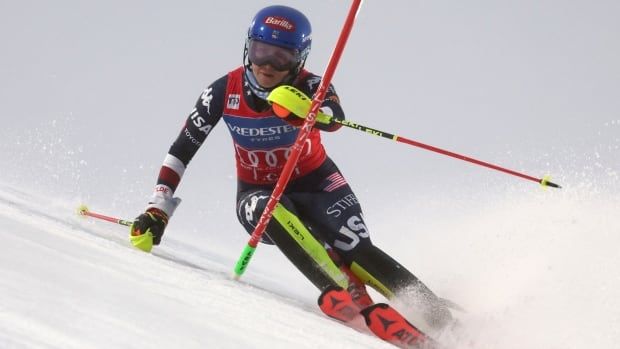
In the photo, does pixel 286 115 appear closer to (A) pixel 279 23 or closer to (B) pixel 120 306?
(A) pixel 279 23

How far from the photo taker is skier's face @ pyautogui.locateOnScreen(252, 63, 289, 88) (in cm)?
460

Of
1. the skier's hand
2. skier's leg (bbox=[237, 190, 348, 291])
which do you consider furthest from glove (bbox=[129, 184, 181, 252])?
skier's leg (bbox=[237, 190, 348, 291])

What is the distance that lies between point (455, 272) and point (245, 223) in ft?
5.21

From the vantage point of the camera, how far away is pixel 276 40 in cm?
450

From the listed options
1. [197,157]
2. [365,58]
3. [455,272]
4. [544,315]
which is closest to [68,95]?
[197,157]

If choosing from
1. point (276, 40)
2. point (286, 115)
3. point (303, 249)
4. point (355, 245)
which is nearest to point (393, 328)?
point (303, 249)

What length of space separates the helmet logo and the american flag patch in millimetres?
889

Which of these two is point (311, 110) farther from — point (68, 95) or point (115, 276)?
point (68, 95)

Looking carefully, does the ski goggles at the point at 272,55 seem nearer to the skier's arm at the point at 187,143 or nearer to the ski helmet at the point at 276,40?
the ski helmet at the point at 276,40

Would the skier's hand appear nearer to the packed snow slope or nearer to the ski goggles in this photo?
the packed snow slope

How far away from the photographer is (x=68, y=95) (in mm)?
14039

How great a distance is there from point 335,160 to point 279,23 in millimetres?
10130

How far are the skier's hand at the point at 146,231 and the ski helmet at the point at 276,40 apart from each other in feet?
2.88

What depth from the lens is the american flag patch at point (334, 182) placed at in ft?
15.7
